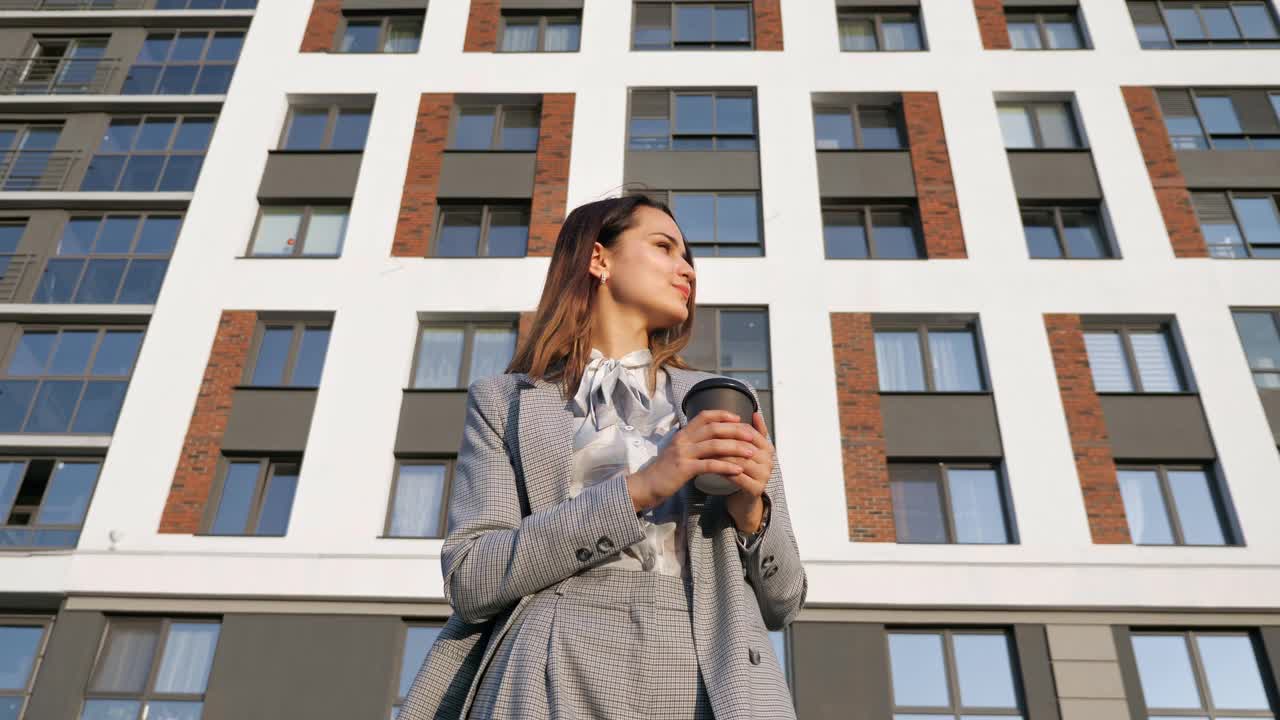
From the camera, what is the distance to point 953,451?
46.2 feet

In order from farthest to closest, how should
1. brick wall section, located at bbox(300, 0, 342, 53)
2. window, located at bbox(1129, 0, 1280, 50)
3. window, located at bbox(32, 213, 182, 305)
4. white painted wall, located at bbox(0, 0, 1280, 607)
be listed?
1. brick wall section, located at bbox(300, 0, 342, 53)
2. window, located at bbox(1129, 0, 1280, 50)
3. window, located at bbox(32, 213, 182, 305)
4. white painted wall, located at bbox(0, 0, 1280, 607)

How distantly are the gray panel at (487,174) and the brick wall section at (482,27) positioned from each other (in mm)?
2609

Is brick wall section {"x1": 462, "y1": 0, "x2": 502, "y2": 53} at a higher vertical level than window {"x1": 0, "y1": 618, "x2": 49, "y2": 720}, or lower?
higher

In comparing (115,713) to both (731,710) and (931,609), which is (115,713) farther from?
(731,710)

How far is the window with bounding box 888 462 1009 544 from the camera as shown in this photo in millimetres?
13680

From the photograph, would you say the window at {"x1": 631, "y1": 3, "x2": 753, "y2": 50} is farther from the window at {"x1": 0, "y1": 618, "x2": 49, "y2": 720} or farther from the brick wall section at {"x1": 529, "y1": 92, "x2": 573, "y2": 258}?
the window at {"x1": 0, "y1": 618, "x2": 49, "y2": 720}

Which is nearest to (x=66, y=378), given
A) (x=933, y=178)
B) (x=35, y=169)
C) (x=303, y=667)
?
(x=35, y=169)

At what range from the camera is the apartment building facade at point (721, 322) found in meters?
12.8

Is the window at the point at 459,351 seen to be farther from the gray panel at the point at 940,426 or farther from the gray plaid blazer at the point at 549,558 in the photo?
the gray plaid blazer at the point at 549,558

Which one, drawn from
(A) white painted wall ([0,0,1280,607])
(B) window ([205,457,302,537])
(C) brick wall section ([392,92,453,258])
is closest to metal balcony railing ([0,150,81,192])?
(A) white painted wall ([0,0,1280,607])

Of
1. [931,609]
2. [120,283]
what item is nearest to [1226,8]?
[931,609]

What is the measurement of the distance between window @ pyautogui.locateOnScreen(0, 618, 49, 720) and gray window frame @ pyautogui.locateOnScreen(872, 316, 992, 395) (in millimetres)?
13310

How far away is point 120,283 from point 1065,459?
1702 centimetres

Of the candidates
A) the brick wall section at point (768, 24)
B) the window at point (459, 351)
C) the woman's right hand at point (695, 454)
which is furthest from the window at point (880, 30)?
the woman's right hand at point (695, 454)
